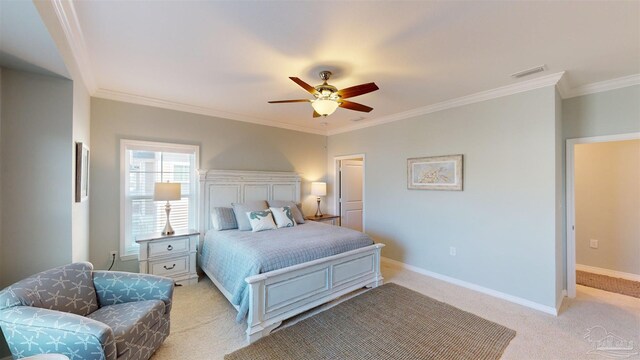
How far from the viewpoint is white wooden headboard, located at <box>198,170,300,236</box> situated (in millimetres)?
3838

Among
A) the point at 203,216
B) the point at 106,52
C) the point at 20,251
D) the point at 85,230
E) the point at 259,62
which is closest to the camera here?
the point at 20,251

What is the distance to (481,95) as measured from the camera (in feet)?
10.5

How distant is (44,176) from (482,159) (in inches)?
177

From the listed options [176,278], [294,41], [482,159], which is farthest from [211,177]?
[482,159]

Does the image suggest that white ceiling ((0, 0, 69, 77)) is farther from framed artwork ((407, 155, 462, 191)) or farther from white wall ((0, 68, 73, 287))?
framed artwork ((407, 155, 462, 191))

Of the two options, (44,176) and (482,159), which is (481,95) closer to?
(482,159)

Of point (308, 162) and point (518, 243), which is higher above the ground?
point (308, 162)

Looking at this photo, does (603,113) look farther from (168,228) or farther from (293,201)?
(168,228)

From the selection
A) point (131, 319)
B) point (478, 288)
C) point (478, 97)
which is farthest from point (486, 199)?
point (131, 319)

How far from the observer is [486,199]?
322cm

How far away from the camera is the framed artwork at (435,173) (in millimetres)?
3463

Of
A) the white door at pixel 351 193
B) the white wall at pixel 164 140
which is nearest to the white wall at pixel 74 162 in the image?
the white wall at pixel 164 140

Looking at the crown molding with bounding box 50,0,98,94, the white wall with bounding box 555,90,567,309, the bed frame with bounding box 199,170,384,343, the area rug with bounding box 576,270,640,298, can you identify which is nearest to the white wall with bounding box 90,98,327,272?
the bed frame with bounding box 199,170,384,343

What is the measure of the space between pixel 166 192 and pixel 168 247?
0.72 meters
